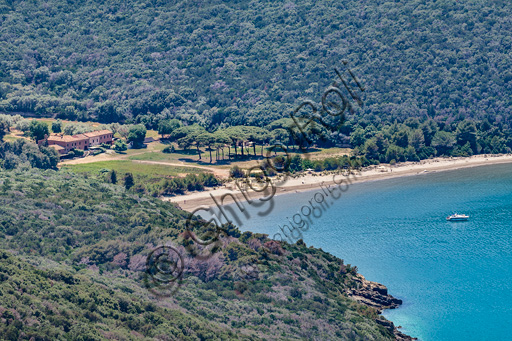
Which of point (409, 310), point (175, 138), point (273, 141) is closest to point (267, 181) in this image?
point (273, 141)

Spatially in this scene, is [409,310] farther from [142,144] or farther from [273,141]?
[142,144]

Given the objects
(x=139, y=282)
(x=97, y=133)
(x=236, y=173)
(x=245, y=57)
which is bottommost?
(x=236, y=173)

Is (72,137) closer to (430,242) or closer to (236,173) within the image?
(236,173)

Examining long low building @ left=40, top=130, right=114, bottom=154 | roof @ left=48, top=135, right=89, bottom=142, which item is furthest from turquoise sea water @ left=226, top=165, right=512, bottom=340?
roof @ left=48, top=135, right=89, bottom=142

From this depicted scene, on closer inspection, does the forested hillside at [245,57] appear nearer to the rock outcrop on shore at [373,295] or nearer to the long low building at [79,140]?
the long low building at [79,140]

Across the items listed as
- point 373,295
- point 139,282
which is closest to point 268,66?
point 373,295

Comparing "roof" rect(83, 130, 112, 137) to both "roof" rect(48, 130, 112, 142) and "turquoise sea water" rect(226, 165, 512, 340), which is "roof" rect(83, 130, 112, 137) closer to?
"roof" rect(48, 130, 112, 142)

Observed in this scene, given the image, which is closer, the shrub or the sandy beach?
the sandy beach
